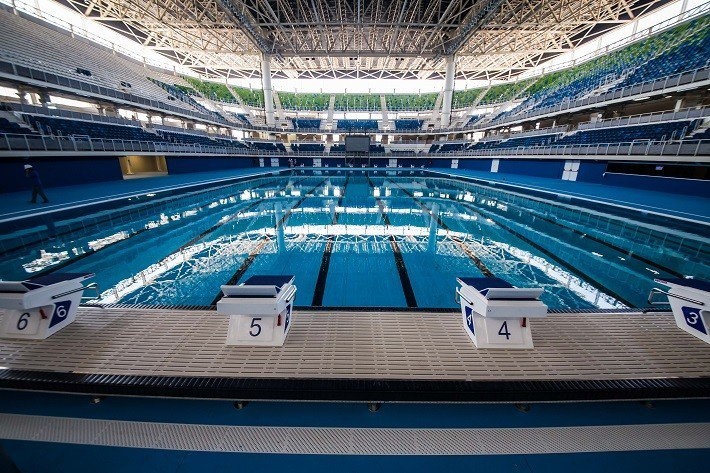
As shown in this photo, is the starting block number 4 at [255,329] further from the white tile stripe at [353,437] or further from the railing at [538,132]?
the railing at [538,132]

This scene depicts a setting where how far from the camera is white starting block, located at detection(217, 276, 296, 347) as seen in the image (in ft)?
6.88

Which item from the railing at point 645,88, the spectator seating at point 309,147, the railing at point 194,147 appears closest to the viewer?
the railing at point 194,147

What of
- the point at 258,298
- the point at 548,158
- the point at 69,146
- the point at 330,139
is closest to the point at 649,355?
the point at 258,298

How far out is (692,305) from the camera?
7.93 feet

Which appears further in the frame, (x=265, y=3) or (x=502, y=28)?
(x=502, y=28)

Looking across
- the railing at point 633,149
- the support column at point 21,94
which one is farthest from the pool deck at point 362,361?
the support column at point 21,94

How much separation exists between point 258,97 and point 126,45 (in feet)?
49.8

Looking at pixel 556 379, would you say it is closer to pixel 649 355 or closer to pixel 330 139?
pixel 649 355

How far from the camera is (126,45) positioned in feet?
84.7

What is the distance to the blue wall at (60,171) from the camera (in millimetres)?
10352

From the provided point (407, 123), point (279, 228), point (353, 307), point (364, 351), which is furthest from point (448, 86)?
point (364, 351)

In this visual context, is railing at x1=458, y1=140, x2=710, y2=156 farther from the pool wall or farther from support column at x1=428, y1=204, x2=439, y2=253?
support column at x1=428, y1=204, x2=439, y2=253

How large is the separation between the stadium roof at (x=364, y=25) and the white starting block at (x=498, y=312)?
2188 cm

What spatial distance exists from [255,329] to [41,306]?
75.2 inches
